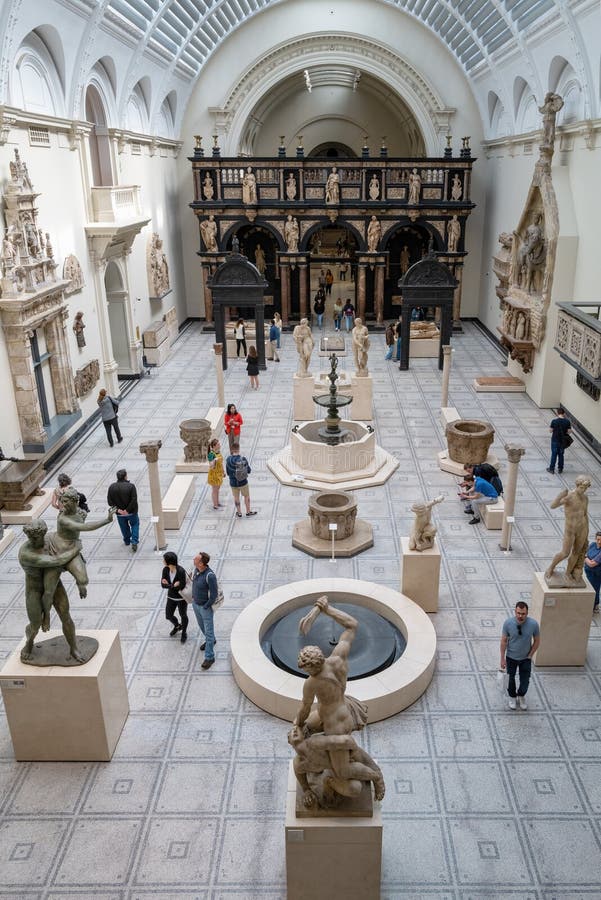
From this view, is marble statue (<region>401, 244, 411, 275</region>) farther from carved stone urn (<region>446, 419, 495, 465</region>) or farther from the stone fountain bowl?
the stone fountain bowl

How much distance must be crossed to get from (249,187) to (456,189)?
260 inches

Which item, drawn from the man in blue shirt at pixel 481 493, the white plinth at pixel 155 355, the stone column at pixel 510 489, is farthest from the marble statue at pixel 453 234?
the stone column at pixel 510 489

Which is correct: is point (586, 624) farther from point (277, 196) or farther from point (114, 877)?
point (277, 196)

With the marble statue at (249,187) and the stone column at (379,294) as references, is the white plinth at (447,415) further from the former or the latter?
the marble statue at (249,187)

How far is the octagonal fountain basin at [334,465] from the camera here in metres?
12.5

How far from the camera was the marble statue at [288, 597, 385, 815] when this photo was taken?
4.79m

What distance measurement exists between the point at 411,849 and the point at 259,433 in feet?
33.3

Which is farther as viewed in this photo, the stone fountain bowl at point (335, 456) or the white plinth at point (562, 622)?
the stone fountain bowl at point (335, 456)

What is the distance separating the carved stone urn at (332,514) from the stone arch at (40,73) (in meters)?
8.54

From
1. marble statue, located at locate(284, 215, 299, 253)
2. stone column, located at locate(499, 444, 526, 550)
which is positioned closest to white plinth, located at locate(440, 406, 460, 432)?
stone column, located at locate(499, 444, 526, 550)

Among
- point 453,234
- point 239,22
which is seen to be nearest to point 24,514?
point 453,234

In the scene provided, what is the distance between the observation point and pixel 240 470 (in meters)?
10.9

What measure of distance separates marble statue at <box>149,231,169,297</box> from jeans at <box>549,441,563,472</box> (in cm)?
1318

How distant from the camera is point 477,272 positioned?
25.7 meters
